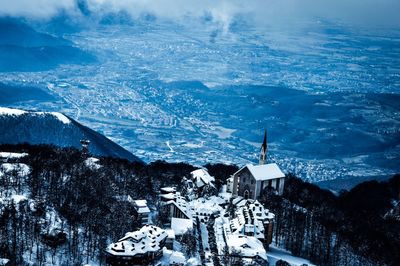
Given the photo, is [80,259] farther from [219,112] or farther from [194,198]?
[219,112]

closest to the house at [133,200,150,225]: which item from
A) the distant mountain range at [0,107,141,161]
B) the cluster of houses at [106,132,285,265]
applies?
the cluster of houses at [106,132,285,265]

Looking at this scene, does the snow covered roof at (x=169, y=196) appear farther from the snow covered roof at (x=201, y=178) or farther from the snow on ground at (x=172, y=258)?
the snow on ground at (x=172, y=258)

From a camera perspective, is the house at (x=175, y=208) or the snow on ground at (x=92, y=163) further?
the snow on ground at (x=92, y=163)

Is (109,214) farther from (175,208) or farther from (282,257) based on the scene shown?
(282,257)

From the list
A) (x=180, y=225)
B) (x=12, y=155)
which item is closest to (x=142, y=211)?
(x=180, y=225)

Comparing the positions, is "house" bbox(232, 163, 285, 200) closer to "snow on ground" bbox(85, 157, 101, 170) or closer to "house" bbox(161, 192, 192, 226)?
"house" bbox(161, 192, 192, 226)

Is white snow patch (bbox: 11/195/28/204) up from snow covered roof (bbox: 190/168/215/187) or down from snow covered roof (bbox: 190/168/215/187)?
up

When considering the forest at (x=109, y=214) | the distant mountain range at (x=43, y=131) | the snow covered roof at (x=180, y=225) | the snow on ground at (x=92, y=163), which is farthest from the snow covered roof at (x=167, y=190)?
the distant mountain range at (x=43, y=131)
